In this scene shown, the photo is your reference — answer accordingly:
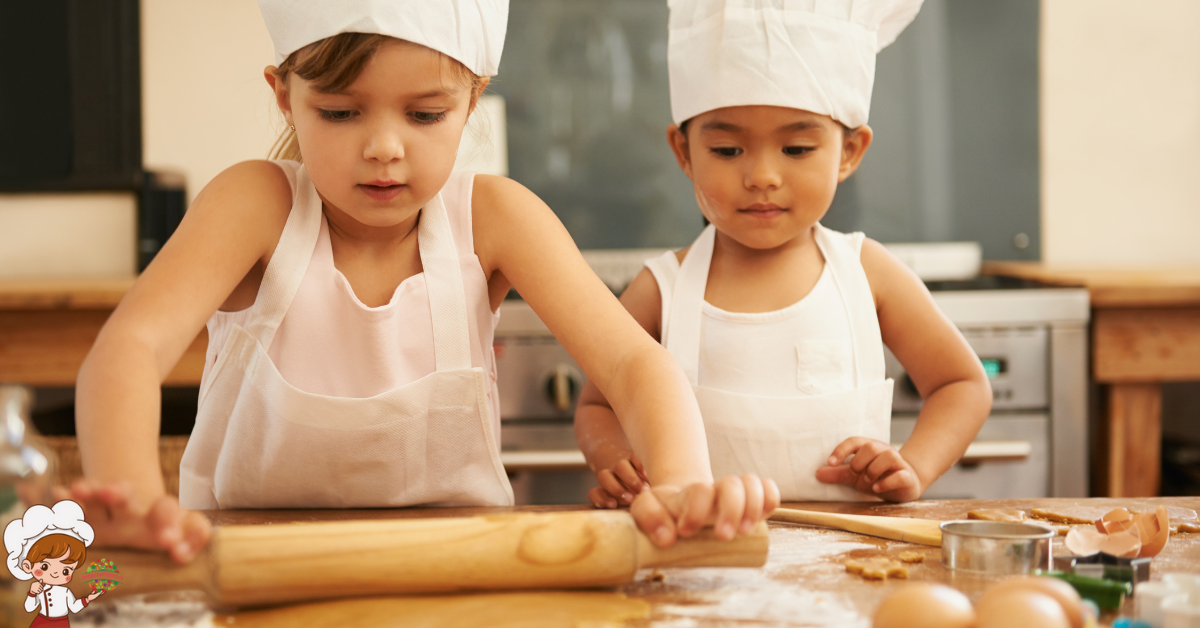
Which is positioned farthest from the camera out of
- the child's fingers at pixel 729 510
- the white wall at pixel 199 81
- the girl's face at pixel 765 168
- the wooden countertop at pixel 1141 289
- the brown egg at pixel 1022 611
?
the white wall at pixel 199 81

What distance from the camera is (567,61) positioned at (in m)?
1.97

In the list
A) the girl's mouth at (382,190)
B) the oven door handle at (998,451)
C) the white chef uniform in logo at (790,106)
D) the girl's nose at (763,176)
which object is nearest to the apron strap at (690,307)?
the white chef uniform in logo at (790,106)

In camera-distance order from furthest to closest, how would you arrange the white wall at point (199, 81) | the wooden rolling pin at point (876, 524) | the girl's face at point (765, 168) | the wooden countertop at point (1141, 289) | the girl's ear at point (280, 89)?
the white wall at point (199, 81)
the wooden countertop at point (1141, 289)
the girl's face at point (765, 168)
the girl's ear at point (280, 89)
the wooden rolling pin at point (876, 524)

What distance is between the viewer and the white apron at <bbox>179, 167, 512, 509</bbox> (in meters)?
0.77

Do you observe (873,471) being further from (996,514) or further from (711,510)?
(711,510)

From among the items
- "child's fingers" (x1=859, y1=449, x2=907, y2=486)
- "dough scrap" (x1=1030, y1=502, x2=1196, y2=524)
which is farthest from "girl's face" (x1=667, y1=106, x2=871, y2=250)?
"dough scrap" (x1=1030, y1=502, x2=1196, y2=524)

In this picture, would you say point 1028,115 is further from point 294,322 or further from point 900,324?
point 294,322

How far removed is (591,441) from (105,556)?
48cm

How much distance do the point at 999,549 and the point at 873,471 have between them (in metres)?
0.27

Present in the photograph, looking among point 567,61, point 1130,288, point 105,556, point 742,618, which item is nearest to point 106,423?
point 105,556

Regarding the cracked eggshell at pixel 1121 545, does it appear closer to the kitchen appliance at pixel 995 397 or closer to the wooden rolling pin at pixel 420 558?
the wooden rolling pin at pixel 420 558

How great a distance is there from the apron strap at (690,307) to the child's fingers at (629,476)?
134mm

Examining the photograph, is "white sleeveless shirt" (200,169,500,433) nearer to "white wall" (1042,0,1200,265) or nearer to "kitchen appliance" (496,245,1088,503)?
"kitchen appliance" (496,245,1088,503)

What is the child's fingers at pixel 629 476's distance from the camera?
783 millimetres
